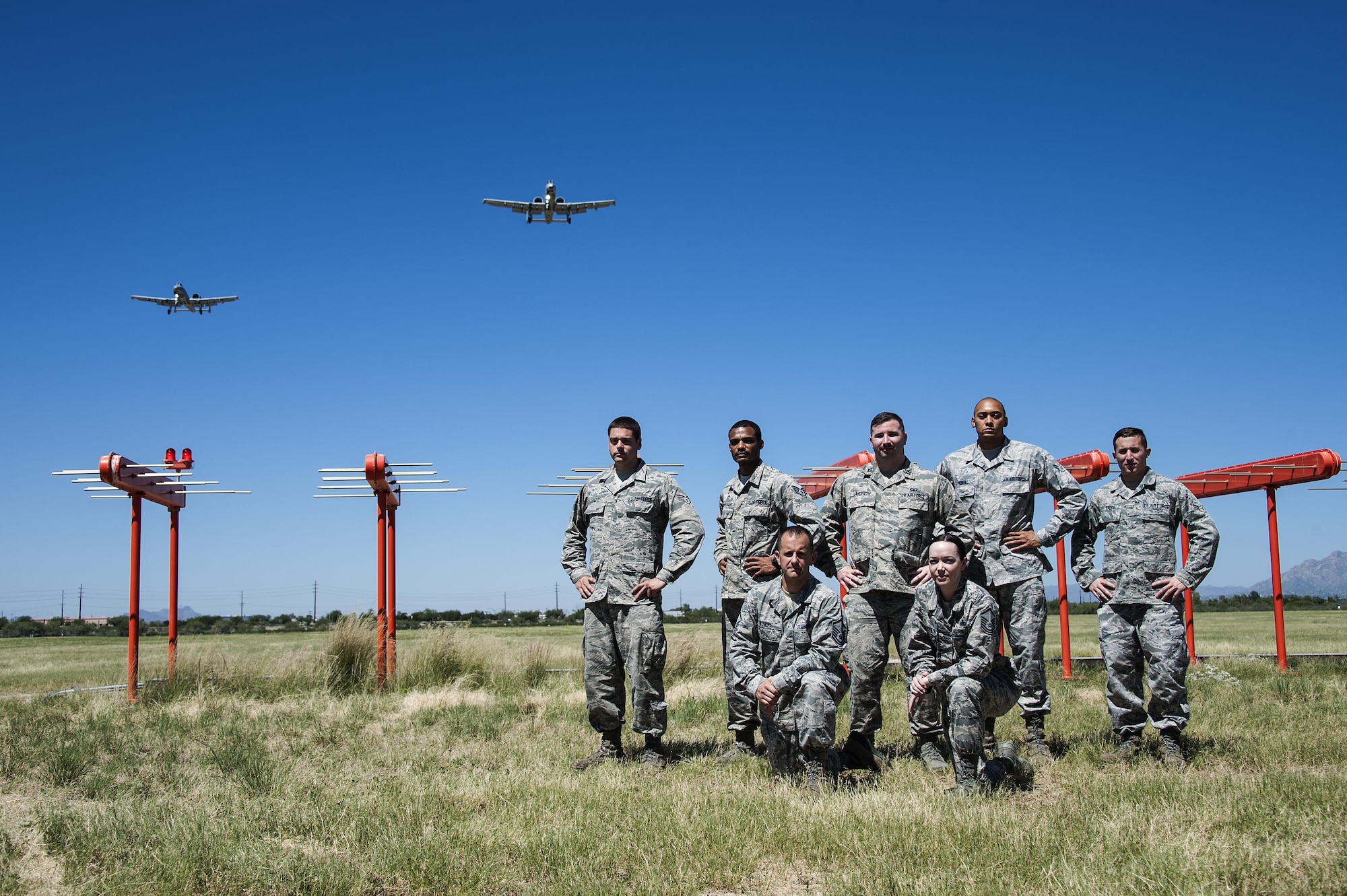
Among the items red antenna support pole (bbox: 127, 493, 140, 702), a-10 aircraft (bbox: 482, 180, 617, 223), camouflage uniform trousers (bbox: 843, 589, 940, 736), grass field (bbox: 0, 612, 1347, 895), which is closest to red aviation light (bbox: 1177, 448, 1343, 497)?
grass field (bbox: 0, 612, 1347, 895)

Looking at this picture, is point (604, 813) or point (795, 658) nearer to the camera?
point (604, 813)

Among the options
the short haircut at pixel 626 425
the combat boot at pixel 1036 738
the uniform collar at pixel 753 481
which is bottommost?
the combat boot at pixel 1036 738

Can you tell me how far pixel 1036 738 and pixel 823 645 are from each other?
1765mm

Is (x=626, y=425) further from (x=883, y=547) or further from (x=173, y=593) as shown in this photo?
(x=173, y=593)

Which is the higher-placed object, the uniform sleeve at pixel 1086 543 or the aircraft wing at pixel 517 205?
the aircraft wing at pixel 517 205

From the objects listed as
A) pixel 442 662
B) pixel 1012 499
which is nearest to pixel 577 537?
pixel 1012 499

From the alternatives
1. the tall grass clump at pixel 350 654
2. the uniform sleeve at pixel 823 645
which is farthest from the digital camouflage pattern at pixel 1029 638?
the tall grass clump at pixel 350 654

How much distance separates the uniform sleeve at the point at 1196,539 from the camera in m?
5.81

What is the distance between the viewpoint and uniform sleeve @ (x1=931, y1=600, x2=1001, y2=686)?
15.8 feet

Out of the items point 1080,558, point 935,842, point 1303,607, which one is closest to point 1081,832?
point 935,842

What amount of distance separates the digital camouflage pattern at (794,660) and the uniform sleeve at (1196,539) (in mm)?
2436

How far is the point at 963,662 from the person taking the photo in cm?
484

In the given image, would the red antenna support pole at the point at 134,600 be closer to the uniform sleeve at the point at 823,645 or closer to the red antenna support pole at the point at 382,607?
the red antenna support pole at the point at 382,607

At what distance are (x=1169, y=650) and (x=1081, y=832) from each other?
7.09ft
